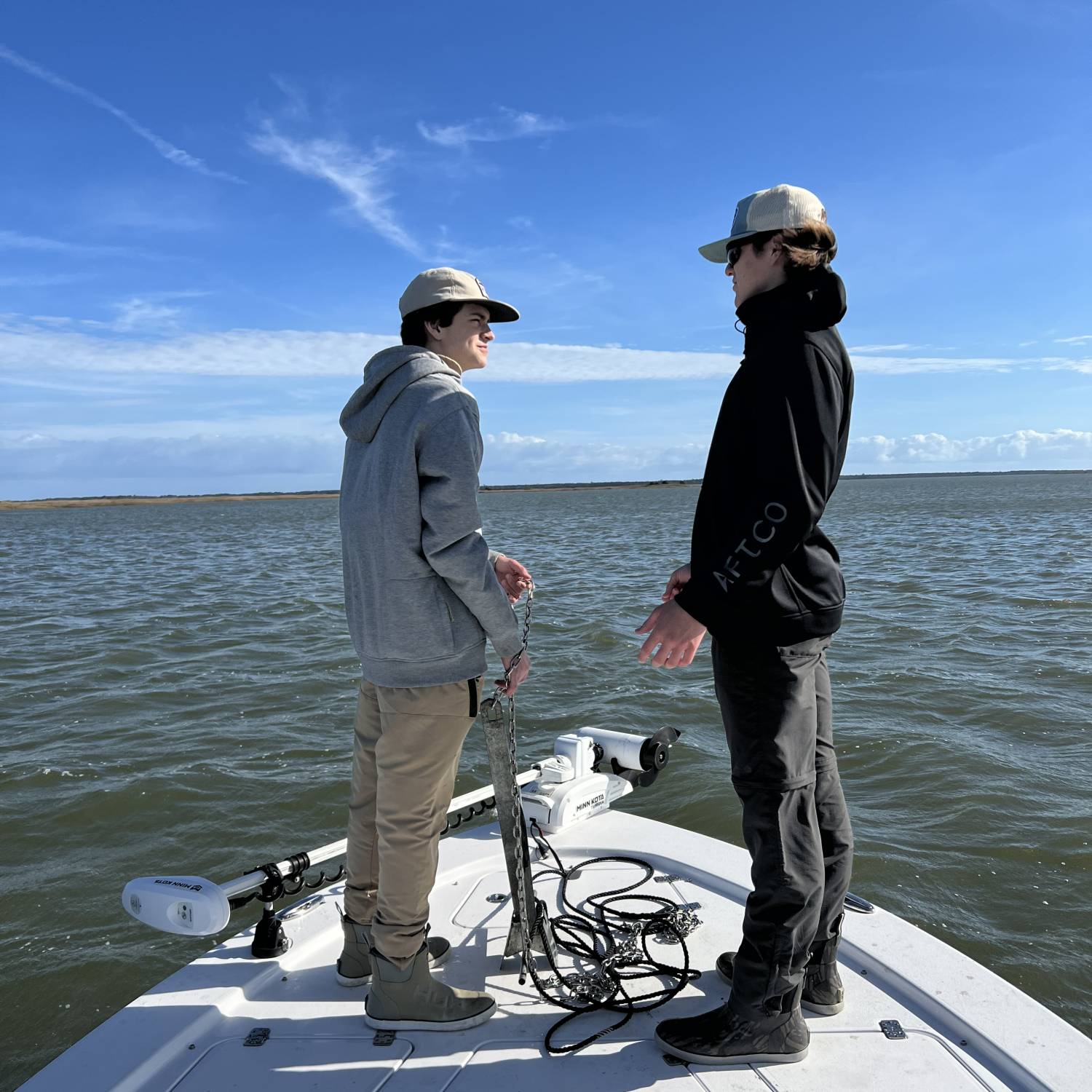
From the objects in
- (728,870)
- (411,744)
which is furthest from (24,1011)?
Result: (728,870)

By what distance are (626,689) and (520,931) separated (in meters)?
6.38

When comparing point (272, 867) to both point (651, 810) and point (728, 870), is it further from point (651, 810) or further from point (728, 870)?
point (651, 810)

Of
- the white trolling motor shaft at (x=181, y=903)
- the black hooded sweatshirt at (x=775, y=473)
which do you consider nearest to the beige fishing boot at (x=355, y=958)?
the white trolling motor shaft at (x=181, y=903)

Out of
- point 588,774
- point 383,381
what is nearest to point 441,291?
point 383,381

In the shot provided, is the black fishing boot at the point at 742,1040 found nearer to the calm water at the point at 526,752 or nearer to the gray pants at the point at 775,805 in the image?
the gray pants at the point at 775,805

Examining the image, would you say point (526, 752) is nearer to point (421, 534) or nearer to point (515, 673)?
point (515, 673)

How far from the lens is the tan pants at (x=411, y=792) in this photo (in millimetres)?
2516

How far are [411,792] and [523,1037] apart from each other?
80 cm

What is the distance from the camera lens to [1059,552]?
72.6ft

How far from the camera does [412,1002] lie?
2.59 metres

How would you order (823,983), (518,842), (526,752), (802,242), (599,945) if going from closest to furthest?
(802,242) → (823,983) → (518,842) → (599,945) → (526,752)

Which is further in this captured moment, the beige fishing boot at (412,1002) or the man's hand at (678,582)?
the beige fishing boot at (412,1002)

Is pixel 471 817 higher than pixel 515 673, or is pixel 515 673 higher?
pixel 515 673

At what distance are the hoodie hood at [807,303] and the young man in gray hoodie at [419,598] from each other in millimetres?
828
